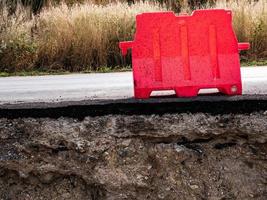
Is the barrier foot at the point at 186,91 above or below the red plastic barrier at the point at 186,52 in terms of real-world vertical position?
below

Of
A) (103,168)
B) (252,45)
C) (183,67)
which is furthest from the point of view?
(252,45)

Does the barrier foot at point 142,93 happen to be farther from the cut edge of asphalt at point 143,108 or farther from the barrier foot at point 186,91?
the cut edge of asphalt at point 143,108

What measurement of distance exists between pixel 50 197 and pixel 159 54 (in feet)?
3.84

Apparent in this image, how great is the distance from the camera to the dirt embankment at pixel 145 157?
284 centimetres

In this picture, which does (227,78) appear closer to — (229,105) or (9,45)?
(229,105)

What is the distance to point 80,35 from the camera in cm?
1234

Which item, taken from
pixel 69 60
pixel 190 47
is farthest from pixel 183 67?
pixel 69 60

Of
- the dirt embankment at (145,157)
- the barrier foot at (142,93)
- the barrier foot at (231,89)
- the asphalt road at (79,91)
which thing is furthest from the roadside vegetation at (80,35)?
the dirt embankment at (145,157)

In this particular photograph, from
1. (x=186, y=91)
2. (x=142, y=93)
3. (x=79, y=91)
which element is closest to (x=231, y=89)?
(x=186, y=91)

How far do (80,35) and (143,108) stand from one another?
9576 mm

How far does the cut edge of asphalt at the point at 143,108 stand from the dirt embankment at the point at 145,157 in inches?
1.9

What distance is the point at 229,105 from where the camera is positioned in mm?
2943

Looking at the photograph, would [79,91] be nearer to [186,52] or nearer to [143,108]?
[186,52]

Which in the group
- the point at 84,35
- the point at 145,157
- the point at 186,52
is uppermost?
the point at 186,52
